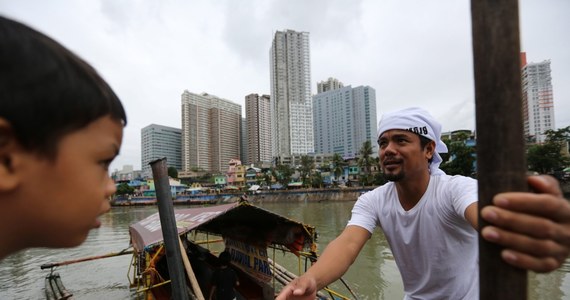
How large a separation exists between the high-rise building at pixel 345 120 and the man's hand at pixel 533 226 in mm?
98291

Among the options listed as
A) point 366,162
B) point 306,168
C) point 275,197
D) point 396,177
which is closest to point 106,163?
point 396,177

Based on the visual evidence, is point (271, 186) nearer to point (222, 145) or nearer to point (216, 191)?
point (216, 191)

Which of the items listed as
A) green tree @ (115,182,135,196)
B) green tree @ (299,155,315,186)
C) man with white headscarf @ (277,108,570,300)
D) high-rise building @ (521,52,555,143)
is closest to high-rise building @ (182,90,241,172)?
green tree @ (115,182,135,196)

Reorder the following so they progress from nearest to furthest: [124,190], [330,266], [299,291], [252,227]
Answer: [299,291]
[330,266]
[252,227]
[124,190]

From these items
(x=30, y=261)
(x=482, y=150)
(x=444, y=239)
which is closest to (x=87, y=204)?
(x=482, y=150)

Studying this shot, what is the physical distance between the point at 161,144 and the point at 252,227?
383 feet

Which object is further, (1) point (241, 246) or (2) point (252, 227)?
(1) point (241, 246)

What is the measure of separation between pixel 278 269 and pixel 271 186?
63022 mm

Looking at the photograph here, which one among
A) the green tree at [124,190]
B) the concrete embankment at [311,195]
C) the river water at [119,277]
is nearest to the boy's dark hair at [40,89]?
the river water at [119,277]

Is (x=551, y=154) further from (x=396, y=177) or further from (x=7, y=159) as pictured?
(x=7, y=159)

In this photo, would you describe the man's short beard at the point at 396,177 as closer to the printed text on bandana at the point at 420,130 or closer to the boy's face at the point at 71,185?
the printed text on bandana at the point at 420,130

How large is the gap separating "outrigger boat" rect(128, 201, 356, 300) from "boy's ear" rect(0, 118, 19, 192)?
5470 millimetres

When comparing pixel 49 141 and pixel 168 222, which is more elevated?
pixel 49 141

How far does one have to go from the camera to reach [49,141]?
771 mm
